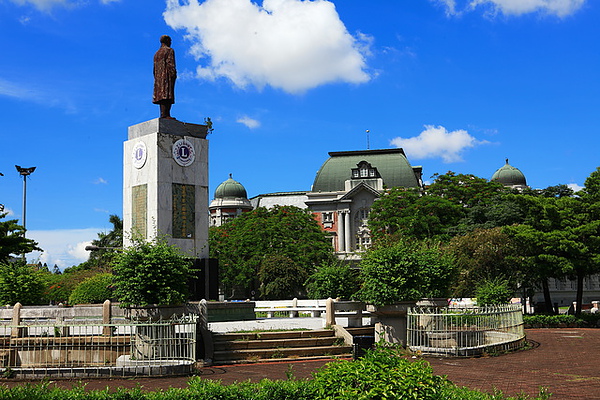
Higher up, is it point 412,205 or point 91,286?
point 412,205

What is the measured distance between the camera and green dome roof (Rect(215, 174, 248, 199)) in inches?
4269

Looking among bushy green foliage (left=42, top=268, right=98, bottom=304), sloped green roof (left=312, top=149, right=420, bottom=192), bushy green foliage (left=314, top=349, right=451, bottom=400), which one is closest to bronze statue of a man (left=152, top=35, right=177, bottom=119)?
bushy green foliage (left=42, top=268, right=98, bottom=304)

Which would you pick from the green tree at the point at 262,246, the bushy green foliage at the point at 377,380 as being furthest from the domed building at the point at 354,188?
the bushy green foliage at the point at 377,380

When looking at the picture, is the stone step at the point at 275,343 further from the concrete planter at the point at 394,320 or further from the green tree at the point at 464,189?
the green tree at the point at 464,189

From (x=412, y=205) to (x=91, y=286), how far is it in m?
38.8

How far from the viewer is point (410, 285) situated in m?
21.7

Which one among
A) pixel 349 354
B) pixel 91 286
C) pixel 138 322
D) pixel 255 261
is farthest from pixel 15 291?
pixel 255 261

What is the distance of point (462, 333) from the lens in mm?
21203

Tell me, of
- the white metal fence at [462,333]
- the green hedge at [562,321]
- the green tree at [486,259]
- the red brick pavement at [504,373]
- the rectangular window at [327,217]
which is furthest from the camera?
the rectangular window at [327,217]

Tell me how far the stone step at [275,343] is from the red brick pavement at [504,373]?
3.77 feet

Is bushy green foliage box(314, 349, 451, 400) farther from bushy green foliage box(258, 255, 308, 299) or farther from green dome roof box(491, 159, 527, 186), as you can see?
green dome roof box(491, 159, 527, 186)

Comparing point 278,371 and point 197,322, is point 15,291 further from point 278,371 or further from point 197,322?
point 278,371

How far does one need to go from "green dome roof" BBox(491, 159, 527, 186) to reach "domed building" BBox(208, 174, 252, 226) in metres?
40.0

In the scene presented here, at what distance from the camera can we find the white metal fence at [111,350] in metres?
16.8
